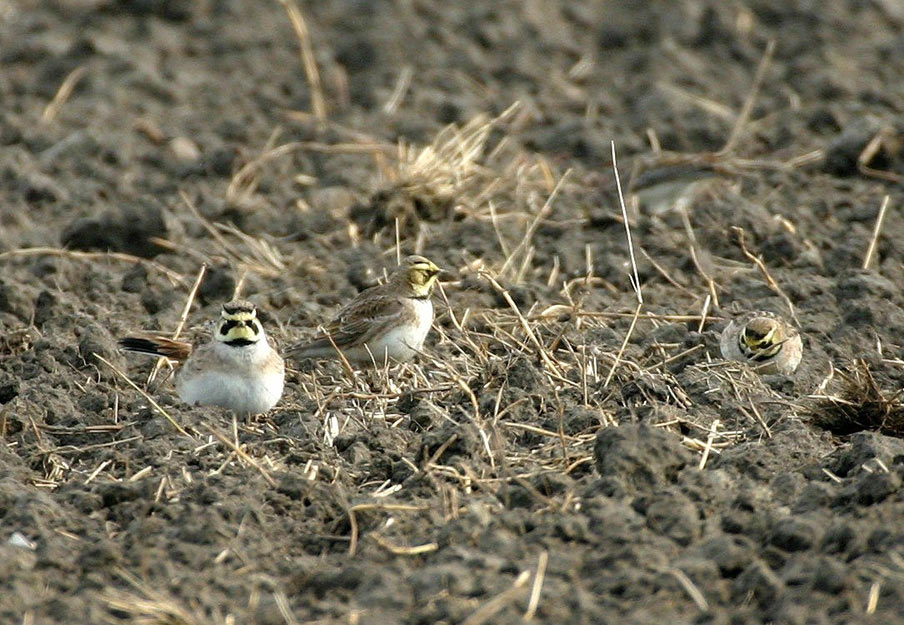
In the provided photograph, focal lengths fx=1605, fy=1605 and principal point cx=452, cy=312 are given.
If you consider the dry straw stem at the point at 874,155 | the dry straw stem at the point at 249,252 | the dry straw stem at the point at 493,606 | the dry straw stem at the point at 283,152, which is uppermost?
the dry straw stem at the point at 493,606

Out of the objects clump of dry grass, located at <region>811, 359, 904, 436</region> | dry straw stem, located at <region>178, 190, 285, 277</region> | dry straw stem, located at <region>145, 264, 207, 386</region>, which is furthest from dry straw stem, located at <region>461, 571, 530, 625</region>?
dry straw stem, located at <region>178, 190, 285, 277</region>

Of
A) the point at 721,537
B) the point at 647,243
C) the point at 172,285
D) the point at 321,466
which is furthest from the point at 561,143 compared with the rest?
the point at 721,537

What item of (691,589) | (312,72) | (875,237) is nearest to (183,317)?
(875,237)

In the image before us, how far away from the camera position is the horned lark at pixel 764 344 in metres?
9.07

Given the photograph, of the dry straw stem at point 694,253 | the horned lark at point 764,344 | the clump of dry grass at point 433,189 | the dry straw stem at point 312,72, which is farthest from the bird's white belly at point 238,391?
the dry straw stem at point 312,72

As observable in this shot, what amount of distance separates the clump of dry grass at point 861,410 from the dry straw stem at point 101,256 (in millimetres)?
4854

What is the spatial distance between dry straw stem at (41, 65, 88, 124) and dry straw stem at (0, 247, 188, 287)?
3.88 meters

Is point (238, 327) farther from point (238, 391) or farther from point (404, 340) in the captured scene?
point (404, 340)

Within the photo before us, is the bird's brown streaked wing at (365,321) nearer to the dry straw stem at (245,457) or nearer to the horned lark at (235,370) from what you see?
the horned lark at (235,370)

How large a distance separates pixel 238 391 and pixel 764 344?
297cm

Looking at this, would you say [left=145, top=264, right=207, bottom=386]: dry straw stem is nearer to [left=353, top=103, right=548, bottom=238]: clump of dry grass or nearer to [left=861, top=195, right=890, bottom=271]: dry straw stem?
[left=353, top=103, right=548, bottom=238]: clump of dry grass

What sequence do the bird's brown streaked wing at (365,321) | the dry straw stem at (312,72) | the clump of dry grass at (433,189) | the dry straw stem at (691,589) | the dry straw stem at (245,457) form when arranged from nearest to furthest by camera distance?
the dry straw stem at (691,589), the dry straw stem at (245,457), the bird's brown streaked wing at (365,321), the clump of dry grass at (433,189), the dry straw stem at (312,72)

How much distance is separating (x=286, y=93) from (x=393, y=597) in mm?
10455

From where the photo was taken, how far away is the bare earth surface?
650cm
